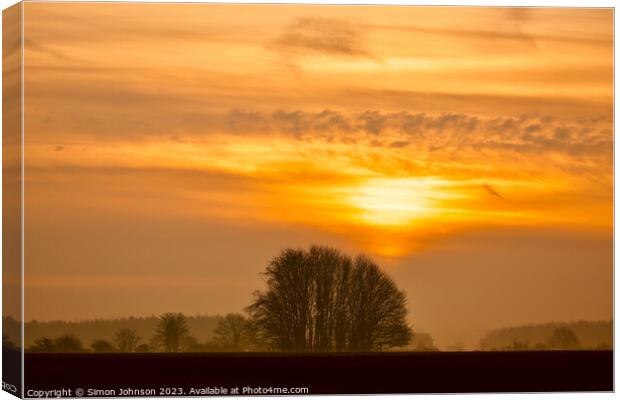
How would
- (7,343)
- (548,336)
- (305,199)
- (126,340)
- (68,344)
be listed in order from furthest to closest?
(548,336) < (305,199) < (7,343) < (126,340) < (68,344)

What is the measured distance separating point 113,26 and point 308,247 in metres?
3.80

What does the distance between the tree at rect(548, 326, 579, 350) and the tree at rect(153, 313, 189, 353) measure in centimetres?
488

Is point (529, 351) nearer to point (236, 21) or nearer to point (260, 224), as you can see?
point (260, 224)

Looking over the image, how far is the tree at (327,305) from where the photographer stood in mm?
19656

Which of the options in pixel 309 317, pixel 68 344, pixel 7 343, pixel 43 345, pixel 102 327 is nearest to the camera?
pixel 43 345

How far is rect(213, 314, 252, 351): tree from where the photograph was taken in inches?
768

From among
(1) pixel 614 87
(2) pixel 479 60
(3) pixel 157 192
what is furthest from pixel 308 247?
(1) pixel 614 87

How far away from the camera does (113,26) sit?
19.2m

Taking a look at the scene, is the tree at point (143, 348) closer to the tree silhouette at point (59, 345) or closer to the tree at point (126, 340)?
the tree at point (126, 340)

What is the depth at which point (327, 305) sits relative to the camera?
20.0 metres

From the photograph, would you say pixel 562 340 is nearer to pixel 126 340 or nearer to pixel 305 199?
pixel 305 199

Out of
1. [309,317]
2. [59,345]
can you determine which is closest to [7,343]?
[59,345]

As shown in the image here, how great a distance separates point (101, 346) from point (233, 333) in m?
1.71

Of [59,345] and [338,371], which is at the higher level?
[59,345]
